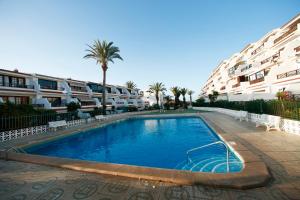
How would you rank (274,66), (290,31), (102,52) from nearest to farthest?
1. (290,31)
2. (274,66)
3. (102,52)

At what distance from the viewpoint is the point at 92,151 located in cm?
1223

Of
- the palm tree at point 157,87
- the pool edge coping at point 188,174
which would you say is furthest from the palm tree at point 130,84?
the pool edge coping at point 188,174

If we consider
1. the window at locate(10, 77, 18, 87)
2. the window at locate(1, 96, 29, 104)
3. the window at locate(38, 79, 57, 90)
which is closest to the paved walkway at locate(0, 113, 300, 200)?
the window at locate(1, 96, 29, 104)

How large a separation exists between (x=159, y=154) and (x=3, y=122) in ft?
43.3

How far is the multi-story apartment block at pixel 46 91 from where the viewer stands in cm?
2433

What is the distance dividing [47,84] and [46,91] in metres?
2.30

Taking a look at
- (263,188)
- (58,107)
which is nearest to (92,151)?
(263,188)

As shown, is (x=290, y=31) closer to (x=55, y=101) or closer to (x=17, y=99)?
(x=55, y=101)

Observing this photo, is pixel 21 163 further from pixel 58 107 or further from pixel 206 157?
pixel 58 107

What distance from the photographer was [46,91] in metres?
29.5

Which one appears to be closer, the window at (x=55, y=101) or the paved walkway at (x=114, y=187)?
the paved walkway at (x=114, y=187)

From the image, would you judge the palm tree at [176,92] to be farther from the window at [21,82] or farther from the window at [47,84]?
the window at [21,82]

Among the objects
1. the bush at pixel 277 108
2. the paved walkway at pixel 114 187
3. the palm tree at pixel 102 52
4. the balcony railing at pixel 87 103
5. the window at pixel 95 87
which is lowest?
the paved walkway at pixel 114 187

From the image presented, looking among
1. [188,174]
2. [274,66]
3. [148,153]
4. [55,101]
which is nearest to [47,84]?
[55,101]
